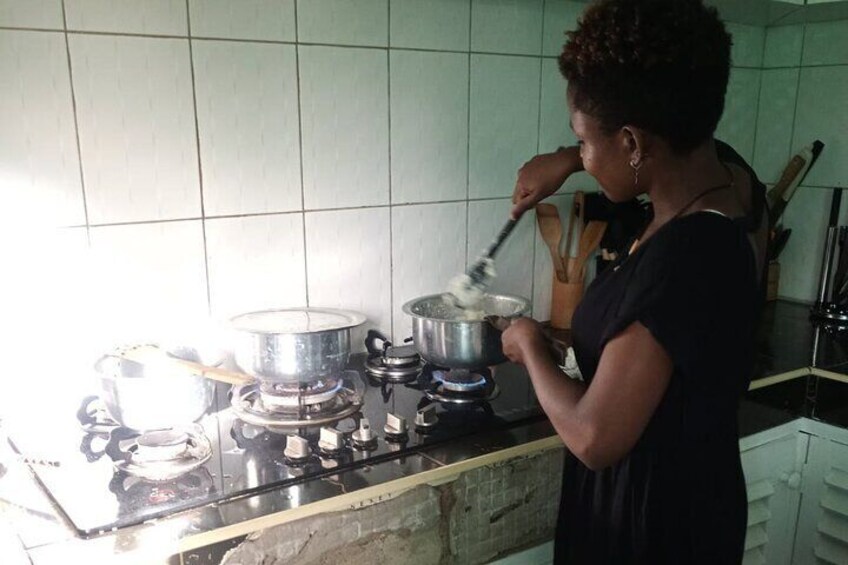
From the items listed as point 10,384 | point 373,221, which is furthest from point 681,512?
point 10,384

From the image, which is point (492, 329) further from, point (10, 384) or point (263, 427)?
point (10, 384)

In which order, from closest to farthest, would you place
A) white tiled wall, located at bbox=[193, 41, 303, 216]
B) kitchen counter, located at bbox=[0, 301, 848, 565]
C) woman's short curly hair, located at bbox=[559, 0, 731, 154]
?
woman's short curly hair, located at bbox=[559, 0, 731, 154] < kitchen counter, located at bbox=[0, 301, 848, 565] < white tiled wall, located at bbox=[193, 41, 303, 216]

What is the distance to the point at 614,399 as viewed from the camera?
81 centimetres

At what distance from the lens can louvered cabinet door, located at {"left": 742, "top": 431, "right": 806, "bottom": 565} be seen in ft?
5.12

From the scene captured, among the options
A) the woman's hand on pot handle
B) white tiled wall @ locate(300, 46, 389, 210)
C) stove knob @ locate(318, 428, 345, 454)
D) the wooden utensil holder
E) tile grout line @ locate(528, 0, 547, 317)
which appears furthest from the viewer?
the wooden utensil holder

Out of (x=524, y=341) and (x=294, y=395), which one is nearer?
(x=524, y=341)

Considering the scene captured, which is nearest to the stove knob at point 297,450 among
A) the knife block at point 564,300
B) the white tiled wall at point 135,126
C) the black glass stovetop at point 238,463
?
the black glass stovetop at point 238,463

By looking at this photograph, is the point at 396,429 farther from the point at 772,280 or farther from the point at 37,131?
the point at 772,280

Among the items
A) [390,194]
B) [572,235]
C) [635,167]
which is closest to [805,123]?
[572,235]

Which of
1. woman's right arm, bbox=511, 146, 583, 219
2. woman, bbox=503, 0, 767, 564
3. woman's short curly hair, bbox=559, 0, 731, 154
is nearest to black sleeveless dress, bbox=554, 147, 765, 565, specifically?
woman, bbox=503, 0, 767, 564

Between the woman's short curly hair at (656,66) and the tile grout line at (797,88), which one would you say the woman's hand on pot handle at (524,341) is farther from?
the tile grout line at (797,88)

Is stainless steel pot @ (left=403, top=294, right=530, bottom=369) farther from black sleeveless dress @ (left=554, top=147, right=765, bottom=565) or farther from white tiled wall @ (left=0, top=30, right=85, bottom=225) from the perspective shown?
white tiled wall @ (left=0, top=30, right=85, bottom=225)

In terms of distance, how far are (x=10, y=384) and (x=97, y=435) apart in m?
0.20

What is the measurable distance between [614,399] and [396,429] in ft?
1.48
